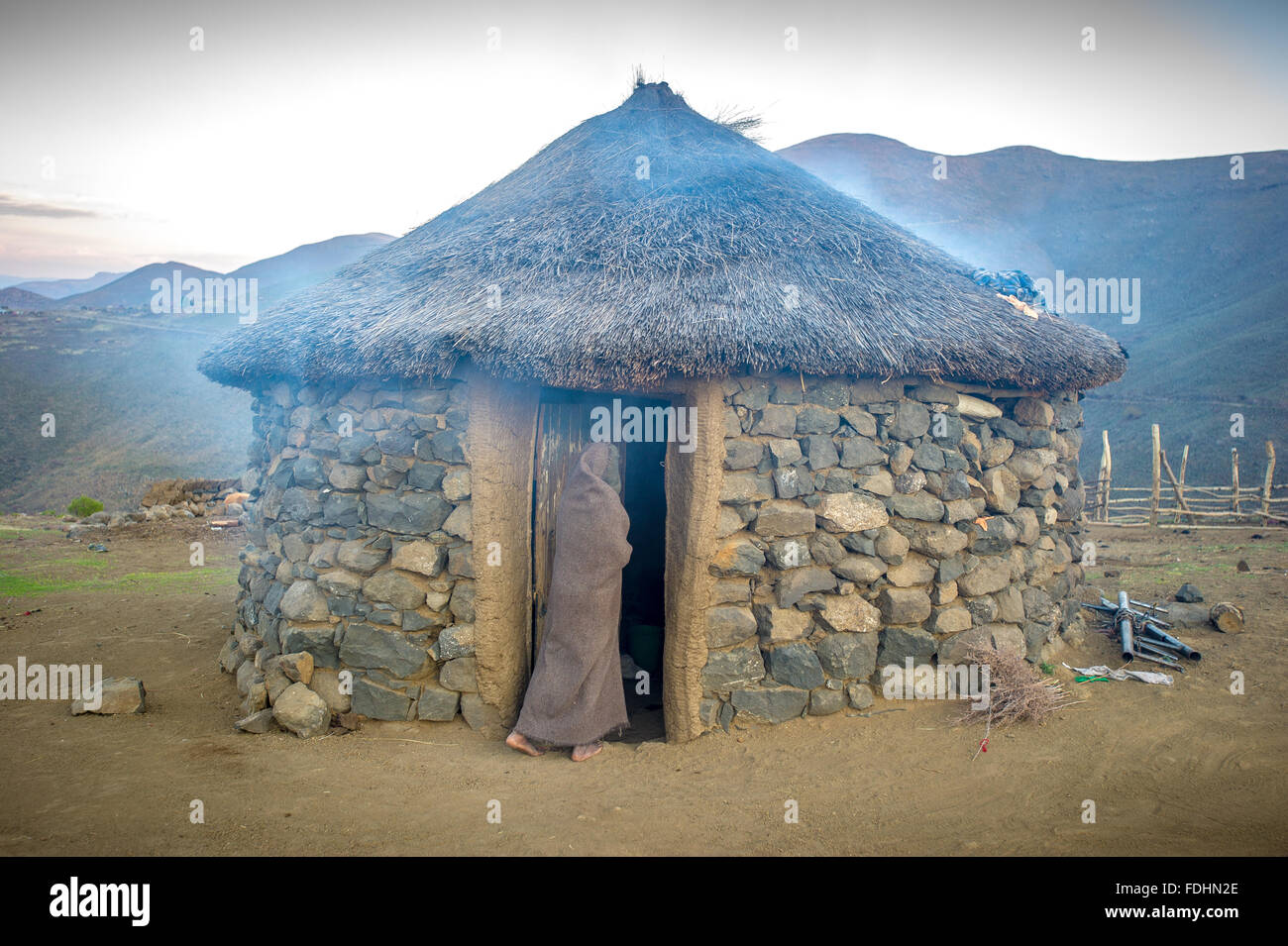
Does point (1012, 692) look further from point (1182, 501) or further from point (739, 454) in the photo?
point (1182, 501)

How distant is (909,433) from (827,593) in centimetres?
117

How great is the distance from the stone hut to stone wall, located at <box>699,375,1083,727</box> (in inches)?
0.6

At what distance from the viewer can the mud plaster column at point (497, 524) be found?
4.50 metres

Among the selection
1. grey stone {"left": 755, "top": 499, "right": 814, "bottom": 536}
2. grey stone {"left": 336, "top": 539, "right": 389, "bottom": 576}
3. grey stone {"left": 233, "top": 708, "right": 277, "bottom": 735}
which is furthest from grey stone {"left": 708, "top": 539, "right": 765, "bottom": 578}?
grey stone {"left": 233, "top": 708, "right": 277, "bottom": 735}

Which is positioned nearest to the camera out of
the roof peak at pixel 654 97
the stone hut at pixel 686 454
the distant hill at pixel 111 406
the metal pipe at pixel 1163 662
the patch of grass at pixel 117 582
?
the stone hut at pixel 686 454

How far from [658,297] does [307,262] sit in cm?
4134

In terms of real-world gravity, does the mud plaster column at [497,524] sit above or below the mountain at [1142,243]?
below

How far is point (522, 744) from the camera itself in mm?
4320

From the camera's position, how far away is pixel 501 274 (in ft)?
16.4

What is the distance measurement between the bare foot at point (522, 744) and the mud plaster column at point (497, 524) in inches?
11.0

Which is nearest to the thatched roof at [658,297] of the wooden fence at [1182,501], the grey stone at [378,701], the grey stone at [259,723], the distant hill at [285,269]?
the grey stone at [378,701]

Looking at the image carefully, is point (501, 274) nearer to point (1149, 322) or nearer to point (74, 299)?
point (1149, 322)

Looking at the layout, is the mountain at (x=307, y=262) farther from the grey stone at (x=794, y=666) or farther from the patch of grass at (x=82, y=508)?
the grey stone at (x=794, y=666)
